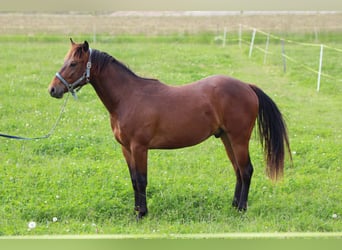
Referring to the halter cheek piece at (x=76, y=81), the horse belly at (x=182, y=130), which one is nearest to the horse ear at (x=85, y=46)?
the halter cheek piece at (x=76, y=81)

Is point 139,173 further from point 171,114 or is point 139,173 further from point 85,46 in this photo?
point 85,46

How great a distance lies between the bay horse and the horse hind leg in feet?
0.03

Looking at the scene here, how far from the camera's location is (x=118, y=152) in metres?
7.35

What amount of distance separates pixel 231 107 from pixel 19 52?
48.8 ft

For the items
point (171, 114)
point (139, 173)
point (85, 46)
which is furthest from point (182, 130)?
point (85, 46)

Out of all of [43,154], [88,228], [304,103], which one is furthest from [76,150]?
[304,103]

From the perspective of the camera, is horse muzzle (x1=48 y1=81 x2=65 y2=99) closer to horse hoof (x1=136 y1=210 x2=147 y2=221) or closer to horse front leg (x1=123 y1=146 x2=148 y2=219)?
horse front leg (x1=123 y1=146 x2=148 y2=219)

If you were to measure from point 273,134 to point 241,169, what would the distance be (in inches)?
19.5

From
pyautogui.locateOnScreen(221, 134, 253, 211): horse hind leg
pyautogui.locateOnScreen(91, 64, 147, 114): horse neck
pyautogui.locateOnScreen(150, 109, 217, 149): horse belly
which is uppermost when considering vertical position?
pyautogui.locateOnScreen(91, 64, 147, 114): horse neck

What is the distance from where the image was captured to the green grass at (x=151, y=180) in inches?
200

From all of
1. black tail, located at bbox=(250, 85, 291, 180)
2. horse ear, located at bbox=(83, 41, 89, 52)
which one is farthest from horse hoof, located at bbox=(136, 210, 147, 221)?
horse ear, located at bbox=(83, 41, 89, 52)

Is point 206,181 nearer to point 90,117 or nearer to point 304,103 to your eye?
point 90,117

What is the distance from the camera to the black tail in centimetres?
527

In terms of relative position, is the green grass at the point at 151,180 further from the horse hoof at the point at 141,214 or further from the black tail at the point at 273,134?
the black tail at the point at 273,134
